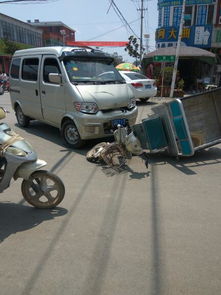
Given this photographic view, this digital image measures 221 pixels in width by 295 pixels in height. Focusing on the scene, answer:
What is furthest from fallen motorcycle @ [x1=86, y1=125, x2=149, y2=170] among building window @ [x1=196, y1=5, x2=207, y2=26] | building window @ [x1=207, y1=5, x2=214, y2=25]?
building window @ [x1=207, y1=5, x2=214, y2=25]

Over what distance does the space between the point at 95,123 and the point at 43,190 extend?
2415 millimetres

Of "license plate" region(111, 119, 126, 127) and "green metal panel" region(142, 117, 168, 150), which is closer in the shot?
"green metal panel" region(142, 117, 168, 150)

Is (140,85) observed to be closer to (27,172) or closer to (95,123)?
(95,123)

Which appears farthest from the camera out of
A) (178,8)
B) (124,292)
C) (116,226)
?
(178,8)

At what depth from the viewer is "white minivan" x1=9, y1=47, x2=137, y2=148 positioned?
18.6 feet

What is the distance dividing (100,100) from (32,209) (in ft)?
9.47

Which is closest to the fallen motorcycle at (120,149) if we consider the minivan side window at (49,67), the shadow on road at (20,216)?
the shadow on road at (20,216)

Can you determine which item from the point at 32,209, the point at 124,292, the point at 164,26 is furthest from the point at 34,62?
the point at 164,26

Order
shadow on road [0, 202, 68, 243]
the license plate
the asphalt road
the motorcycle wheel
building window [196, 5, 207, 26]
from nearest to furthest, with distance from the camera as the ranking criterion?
the asphalt road < shadow on road [0, 202, 68, 243] < the motorcycle wheel < the license plate < building window [196, 5, 207, 26]

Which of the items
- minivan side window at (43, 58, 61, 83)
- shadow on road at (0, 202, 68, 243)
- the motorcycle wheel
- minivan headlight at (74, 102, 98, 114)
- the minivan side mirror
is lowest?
shadow on road at (0, 202, 68, 243)

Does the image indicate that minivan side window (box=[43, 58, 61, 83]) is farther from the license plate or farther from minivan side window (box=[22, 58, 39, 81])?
the license plate

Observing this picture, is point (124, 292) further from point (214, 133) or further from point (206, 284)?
point (214, 133)

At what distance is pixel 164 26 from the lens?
22844 mm

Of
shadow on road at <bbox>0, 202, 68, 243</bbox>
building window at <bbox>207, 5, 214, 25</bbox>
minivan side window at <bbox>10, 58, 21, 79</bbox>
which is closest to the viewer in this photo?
shadow on road at <bbox>0, 202, 68, 243</bbox>
